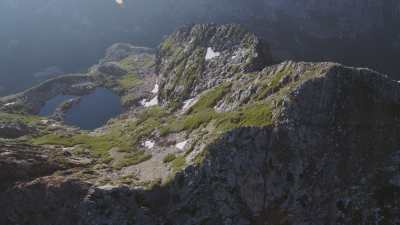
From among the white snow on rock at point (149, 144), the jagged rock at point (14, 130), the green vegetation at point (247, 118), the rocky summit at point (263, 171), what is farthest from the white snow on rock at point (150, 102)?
the green vegetation at point (247, 118)

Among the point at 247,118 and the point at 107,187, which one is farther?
the point at 247,118

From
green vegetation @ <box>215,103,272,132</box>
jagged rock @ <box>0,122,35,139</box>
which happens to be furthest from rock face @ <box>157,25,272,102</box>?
jagged rock @ <box>0,122,35,139</box>

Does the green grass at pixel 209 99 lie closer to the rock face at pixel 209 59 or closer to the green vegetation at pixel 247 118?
the rock face at pixel 209 59

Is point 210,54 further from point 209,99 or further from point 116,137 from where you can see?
point 209,99

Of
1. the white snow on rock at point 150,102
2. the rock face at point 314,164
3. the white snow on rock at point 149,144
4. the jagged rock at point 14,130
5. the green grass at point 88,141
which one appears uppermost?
the white snow on rock at point 150,102

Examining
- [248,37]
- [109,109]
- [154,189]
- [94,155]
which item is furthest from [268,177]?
[109,109]

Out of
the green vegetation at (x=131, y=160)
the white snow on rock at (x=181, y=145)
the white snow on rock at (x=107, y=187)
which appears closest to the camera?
the white snow on rock at (x=107, y=187)

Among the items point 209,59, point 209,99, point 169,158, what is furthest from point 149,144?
point 209,59

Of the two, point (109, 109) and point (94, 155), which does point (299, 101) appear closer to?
point (94, 155)
